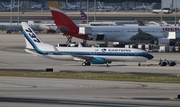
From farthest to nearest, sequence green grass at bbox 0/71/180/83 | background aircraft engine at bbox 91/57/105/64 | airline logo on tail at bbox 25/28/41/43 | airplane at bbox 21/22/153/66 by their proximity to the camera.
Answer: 1. airline logo on tail at bbox 25/28/41/43
2. airplane at bbox 21/22/153/66
3. background aircraft engine at bbox 91/57/105/64
4. green grass at bbox 0/71/180/83

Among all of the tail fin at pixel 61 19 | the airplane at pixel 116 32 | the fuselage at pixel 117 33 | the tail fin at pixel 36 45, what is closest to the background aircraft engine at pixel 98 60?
the tail fin at pixel 36 45

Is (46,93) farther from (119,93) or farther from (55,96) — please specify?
(119,93)

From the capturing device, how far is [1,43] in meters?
126

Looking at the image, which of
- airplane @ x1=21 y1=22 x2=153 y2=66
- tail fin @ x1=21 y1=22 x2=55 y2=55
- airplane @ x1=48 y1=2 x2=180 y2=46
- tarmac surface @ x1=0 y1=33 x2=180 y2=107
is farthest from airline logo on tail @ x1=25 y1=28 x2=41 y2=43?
airplane @ x1=48 y1=2 x2=180 y2=46

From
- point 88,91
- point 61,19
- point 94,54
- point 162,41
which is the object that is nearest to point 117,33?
point 162,41

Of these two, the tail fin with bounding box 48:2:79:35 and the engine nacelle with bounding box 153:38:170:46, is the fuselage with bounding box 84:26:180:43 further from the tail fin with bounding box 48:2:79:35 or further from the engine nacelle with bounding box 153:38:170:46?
the tail fin with bounding box 48:2:79:35

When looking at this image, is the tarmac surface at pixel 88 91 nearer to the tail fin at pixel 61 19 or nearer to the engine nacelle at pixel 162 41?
the engine nacelle at pixel 162 41

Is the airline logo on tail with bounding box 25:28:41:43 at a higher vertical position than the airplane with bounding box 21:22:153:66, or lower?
higher

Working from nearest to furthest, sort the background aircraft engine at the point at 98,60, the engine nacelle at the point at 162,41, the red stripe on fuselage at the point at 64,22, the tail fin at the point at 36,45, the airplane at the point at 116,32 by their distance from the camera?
the background aircraft engine at the point at 98,60 → the tail fin at the point at 36,45 → the engine nacelle at the point at 162,41 → the red stripe on fuselage at the point at 64,22 → the airplane at the point at 116,32

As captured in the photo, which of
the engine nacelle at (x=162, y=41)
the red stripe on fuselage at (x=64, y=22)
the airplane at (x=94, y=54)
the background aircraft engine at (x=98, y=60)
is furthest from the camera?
the red stripe on fuselage at (x=64, y=22)

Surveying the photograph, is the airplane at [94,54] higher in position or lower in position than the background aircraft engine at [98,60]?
higher

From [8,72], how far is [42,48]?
12207 millimetres

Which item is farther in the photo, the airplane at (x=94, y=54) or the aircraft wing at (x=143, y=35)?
the aircraft wing at (x=143, y=35)

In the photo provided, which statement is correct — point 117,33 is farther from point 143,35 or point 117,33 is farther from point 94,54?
point 94,54
